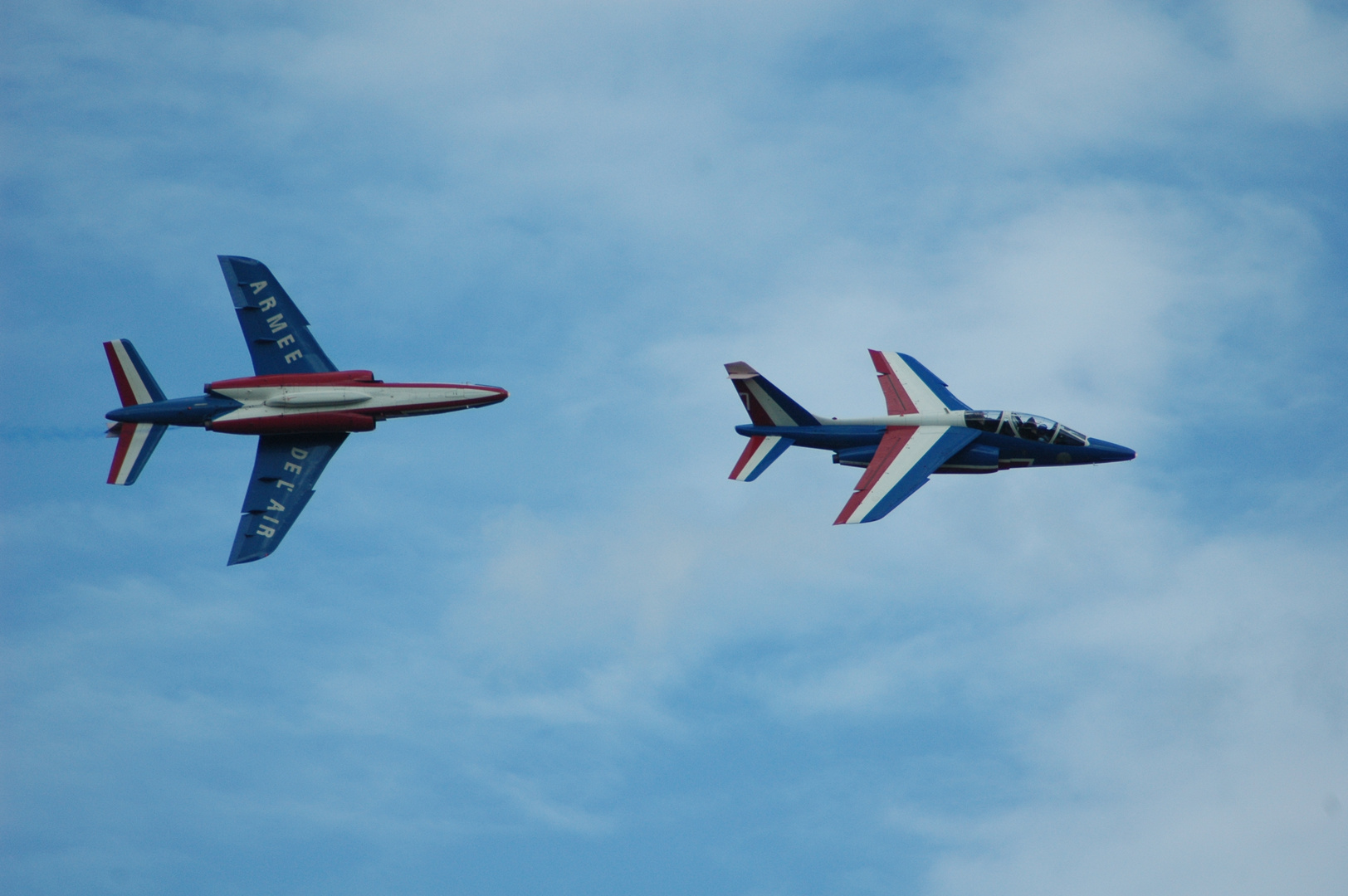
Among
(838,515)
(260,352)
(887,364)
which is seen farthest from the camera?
(887,364)

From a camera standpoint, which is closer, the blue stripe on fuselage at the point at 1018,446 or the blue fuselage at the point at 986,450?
the blue fuselage at the point at 986,450

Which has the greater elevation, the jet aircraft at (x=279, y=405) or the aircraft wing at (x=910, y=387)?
the aircraft wing at (x=910, y=387)

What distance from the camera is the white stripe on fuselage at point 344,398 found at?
78.8 m

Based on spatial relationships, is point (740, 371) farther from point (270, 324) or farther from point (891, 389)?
point (270, 324)

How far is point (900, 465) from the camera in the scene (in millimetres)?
78875

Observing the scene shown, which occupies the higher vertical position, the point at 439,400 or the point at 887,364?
the point at 887,364

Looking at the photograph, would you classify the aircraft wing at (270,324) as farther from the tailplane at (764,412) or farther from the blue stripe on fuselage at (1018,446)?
the blue stripe on fuselage at (1018,446)

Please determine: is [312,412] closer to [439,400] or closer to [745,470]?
[439,400]

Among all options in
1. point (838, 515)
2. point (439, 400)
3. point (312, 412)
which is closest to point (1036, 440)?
point (838, 515)

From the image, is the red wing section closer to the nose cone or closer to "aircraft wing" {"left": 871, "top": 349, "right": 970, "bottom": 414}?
"aircraft wing" {"left": 871, "top": 349, "right": 970, "bottom": 414}

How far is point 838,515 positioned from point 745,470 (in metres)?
8.47

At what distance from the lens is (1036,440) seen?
269ft

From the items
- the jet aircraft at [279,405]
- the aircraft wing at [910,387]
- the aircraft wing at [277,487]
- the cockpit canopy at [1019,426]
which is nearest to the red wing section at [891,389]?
the aircraft wing at [910,387]

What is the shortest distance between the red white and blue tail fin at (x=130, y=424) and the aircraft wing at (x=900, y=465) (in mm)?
34959
